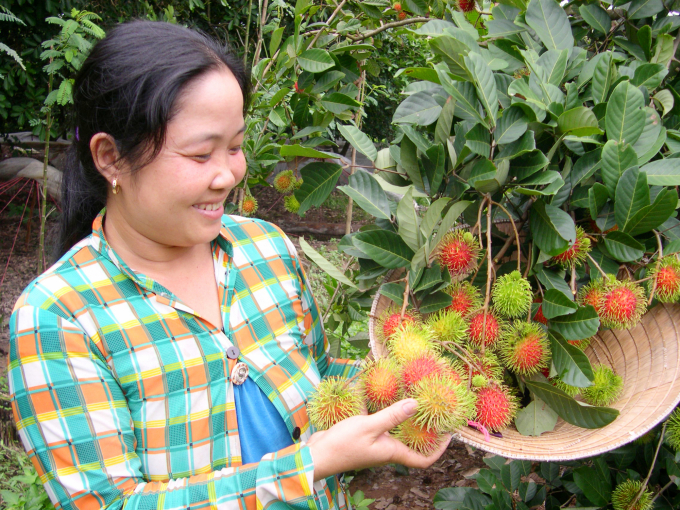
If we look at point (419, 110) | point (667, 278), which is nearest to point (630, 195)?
point (667, 278)

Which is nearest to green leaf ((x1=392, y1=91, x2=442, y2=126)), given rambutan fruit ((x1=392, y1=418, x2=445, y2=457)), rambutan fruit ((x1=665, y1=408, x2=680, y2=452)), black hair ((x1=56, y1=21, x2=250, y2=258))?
black hair ((x1=56, y1=21, x2=250, y2=258))

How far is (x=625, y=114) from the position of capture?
0.82 meters

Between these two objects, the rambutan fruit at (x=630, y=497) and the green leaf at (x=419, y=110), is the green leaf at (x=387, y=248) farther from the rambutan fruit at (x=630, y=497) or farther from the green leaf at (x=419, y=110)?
the rambutan fruit at (x=630, y=497)

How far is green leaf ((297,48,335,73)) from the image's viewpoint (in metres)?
1.34

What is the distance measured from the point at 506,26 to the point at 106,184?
0.83m

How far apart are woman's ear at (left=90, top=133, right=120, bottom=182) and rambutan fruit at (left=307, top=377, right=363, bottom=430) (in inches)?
20.0

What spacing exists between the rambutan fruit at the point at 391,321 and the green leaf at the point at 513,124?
1.08 feet

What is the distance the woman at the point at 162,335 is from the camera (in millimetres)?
754

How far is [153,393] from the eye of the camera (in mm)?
843

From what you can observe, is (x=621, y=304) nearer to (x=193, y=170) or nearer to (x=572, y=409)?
(x=572, y=409)

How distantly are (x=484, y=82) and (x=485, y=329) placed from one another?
16.1 inches

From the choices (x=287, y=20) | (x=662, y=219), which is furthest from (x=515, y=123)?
(x=287, y=20)

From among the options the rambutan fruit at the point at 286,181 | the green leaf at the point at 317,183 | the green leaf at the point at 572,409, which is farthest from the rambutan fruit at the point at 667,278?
the rambutan fruit at the point at 286,181

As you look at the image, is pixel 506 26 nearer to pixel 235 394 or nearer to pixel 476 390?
pixel 476 390
